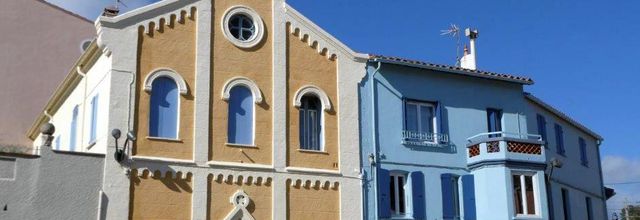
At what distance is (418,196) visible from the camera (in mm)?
25656

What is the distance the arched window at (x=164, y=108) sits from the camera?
73.9ft

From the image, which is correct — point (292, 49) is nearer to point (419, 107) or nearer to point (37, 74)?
point (419, 107)

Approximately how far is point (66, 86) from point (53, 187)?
288 inches

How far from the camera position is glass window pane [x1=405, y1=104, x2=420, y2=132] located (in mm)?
26516

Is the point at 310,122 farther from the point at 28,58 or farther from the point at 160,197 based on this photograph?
the point at 28,58

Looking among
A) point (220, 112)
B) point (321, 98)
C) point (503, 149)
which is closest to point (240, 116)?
point (220, 112)

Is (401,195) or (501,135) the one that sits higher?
(501,135)

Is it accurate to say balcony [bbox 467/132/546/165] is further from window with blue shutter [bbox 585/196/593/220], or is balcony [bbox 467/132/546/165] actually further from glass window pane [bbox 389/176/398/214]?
window with blue shutter [bbox 585/196/593/220]

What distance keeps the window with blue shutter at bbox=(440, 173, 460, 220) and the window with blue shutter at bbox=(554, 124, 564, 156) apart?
24.5 ft

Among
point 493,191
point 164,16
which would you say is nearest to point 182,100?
point 164,16

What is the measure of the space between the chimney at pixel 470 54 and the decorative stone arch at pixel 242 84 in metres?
9.89

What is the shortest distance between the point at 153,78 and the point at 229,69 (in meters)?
2.37

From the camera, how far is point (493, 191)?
26031mm

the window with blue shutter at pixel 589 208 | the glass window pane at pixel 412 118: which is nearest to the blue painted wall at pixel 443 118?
the glass window pane at pixel 412 118
